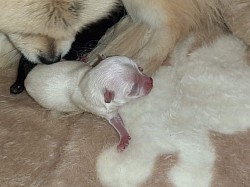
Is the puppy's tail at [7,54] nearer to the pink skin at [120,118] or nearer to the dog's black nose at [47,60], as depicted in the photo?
the dog's black nose at [47,60]

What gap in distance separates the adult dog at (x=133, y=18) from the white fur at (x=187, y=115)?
43 mm

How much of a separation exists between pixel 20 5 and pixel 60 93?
0.24 meters

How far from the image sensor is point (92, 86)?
5.08 feet

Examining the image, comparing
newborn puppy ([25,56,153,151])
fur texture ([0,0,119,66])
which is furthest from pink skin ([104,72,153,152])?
fur texture ([0,0,119,66])

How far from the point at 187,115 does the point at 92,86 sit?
23 centimetres

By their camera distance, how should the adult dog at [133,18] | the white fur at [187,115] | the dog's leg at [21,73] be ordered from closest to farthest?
1. the white fur at [187,115]
2. the adult dog at [133,18]
3. the dog's leg at [21,73]

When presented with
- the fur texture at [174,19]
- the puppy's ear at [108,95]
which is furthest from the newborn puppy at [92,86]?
the fur texture at [174,19]

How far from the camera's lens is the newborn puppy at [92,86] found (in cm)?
152

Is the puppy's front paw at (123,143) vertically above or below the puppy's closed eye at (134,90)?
below

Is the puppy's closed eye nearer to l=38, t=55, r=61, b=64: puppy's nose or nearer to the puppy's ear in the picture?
the puppy's ear

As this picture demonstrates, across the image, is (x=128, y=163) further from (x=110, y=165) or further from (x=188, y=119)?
(x=188, y=119)

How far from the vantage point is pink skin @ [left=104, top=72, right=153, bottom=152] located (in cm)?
151

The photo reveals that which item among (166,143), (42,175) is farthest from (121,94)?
(42,175)

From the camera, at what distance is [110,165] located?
1.49 m
